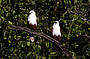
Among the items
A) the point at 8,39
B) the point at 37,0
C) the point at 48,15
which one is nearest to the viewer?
the point at 8,39

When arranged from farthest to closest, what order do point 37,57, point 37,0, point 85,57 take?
point 37,0 < point 37,57 < point 85,57

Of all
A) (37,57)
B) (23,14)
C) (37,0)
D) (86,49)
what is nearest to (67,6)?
(37,0)

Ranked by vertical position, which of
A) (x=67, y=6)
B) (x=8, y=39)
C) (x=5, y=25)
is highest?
(x=67, y=6)

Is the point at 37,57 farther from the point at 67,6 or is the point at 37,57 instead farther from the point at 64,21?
the point at 67,6

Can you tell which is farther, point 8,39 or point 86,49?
point 8,39

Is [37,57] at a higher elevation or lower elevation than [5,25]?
lower

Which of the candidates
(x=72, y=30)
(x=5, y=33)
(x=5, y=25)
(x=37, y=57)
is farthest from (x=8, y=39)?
(x=72, y=30)

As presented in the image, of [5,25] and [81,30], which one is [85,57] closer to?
[81,30]
